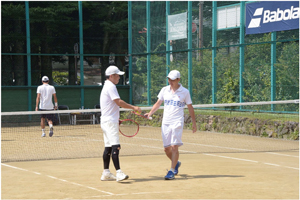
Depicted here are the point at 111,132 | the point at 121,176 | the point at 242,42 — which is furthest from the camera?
the point at 242,42

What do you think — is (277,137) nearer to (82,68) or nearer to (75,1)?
(82,68)

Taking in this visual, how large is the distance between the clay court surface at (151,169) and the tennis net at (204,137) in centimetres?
3

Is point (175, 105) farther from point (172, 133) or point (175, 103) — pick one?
point (172, 133)

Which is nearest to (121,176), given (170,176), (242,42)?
(170,176)

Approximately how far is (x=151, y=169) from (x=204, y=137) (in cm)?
707

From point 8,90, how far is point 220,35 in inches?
380

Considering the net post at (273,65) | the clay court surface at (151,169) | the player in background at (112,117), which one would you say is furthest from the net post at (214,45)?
the player in background at (112,117)

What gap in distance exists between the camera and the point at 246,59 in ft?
58.7

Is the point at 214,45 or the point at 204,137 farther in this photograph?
the point at 214,45

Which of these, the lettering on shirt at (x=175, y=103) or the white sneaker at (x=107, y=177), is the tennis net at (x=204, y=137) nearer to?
the lettering on shirt at (x=175, y=103)

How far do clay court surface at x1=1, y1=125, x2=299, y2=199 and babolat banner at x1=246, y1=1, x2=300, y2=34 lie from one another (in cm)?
351

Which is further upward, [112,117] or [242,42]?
[242,42]

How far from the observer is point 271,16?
1681cm

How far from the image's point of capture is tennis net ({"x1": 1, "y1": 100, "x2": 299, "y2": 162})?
12820 millimetres
